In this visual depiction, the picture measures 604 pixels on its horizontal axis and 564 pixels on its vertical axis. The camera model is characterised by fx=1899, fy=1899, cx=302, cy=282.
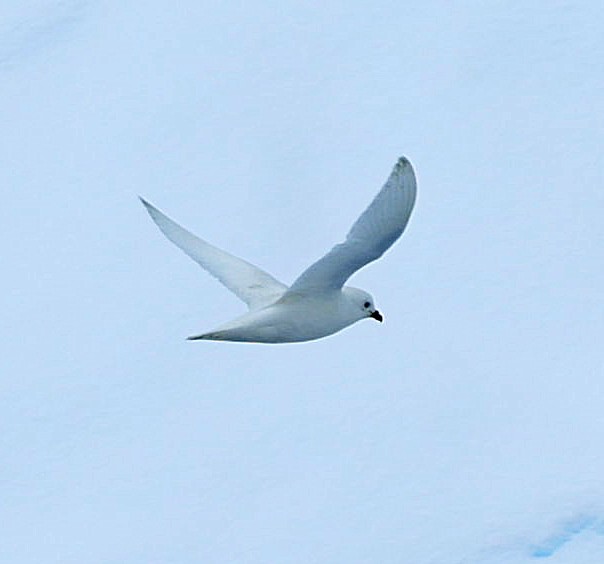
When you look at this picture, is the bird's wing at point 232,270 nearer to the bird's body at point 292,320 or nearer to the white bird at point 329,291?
the white bird at point 329,291

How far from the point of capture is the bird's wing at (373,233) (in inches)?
248

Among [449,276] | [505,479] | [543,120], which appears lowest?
[505,479]

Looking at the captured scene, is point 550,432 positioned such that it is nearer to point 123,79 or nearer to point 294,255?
point 294,255

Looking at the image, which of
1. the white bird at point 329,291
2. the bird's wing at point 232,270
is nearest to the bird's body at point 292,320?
the white bird at point 329,291

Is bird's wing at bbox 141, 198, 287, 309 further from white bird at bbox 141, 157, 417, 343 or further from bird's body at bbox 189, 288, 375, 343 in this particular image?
bird's body at bbox 189, 288, 375, 343

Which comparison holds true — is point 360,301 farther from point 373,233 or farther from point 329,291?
point 373,233

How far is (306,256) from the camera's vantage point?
28.6 ft

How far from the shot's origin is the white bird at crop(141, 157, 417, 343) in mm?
6355

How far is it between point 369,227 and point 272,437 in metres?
1.53

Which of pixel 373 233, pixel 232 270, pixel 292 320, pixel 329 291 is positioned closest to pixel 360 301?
pixel 329 291

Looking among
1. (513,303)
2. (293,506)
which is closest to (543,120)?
(513,303)

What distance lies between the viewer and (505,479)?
7320 millimetres

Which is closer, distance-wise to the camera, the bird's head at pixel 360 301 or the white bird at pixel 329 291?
the white bird at pixel 329 291

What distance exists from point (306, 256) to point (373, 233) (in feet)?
7.46
